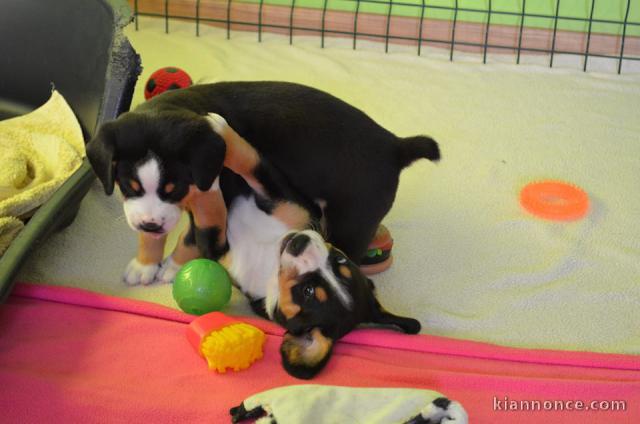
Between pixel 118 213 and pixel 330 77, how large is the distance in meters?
1.11

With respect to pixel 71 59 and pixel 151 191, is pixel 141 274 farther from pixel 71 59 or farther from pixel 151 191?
pixel 71 59

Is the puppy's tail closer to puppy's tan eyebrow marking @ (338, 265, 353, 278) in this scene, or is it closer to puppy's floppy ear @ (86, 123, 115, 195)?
puppy's tan eyebrow marking @ (338, 265, 353, 278)

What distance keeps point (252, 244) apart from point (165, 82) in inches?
32.6

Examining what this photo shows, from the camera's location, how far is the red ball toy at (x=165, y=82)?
7.99 feet

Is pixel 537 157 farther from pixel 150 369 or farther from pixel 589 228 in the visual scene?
pixel 150 369

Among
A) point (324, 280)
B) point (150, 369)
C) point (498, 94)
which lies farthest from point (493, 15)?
point (150, 369)

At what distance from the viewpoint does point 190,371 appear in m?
1.58

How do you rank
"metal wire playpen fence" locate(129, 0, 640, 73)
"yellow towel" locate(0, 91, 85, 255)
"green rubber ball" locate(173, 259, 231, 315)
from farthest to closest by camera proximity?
"metal wire playpen fence" locate(129, 0, 640, 73) → "yellow towel" locate(0, 91, 85, 255) → "green rubber ball" locate(173, 259, 231, 315)

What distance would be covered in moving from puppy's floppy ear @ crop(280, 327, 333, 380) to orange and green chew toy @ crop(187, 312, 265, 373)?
0.20ft

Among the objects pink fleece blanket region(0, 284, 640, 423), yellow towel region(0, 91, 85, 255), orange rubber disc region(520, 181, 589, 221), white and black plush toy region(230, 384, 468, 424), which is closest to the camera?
white and black plush toy region(230, 384, 468, 424)

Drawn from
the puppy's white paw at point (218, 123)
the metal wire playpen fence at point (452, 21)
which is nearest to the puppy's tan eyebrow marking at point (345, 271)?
the puppy's white paw at point (218, 123)

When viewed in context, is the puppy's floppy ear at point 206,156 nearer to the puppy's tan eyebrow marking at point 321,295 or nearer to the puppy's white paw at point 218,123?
the puppy's white paw at point 218,123

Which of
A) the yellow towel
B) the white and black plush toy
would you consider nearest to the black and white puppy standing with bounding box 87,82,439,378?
the white and black plush toy

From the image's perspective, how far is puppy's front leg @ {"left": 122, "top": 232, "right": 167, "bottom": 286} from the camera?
1.89 meters
